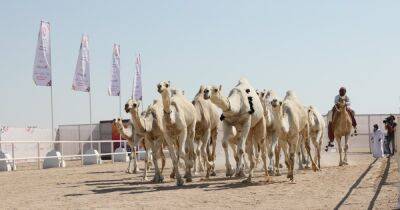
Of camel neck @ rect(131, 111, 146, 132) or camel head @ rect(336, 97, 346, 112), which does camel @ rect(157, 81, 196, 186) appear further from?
camel head @ rect(336, 97, 346, 112)

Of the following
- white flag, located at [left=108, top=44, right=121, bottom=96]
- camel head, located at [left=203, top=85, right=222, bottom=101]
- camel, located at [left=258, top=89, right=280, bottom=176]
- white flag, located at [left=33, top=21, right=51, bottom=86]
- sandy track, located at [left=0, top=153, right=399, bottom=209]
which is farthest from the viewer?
white flag, located at [left=108, top=44, right=121, bottom=96]

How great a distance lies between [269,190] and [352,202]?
265cm

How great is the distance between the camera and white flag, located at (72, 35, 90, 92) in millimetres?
36375

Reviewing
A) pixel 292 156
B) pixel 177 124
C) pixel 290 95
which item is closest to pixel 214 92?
pixel 177 124

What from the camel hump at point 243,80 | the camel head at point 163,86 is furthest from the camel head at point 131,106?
the camel hump at point 243,80

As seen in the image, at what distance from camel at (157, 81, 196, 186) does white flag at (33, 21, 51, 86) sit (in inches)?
742

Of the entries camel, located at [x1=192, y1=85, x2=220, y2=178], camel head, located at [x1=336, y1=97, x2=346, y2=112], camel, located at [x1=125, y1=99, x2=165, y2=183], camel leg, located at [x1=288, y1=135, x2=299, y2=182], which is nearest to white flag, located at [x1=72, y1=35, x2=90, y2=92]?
camel head, located at [x1=336, y1=97, x2=346, y2=112]

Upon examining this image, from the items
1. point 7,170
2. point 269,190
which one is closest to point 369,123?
point 7,170

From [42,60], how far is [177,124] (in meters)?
20.5

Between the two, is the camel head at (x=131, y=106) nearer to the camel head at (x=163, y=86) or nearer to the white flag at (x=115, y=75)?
the camel head at (x=163, y=86)

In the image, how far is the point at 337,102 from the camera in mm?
21984

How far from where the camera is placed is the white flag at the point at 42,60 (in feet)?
105

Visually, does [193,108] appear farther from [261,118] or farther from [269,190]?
[269,190]

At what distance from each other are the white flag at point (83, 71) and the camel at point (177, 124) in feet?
73.3
